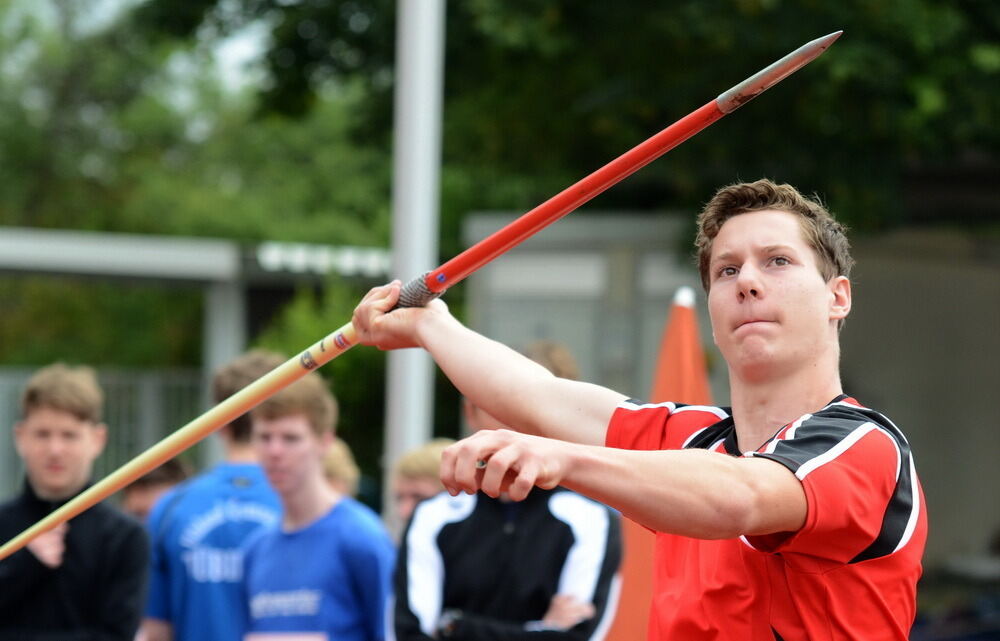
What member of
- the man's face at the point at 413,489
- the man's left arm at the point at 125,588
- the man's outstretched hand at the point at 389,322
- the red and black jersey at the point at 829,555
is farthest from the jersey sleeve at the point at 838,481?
the man's face at the point at 413,489

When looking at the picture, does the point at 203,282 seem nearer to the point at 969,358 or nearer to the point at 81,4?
the point at 969,358

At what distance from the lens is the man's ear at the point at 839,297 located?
2.40 meters

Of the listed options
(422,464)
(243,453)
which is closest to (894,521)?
(422,464)

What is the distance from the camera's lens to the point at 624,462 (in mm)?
1953

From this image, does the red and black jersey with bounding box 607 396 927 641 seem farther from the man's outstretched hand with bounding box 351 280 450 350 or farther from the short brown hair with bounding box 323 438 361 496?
the short brown hair with bounding box 323 438 361 496

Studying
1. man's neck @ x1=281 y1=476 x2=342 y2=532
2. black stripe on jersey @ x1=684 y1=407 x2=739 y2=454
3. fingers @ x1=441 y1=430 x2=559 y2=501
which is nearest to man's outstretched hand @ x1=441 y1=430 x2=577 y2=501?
fingers @ x1=441 y1=430 x2=559 y2=501

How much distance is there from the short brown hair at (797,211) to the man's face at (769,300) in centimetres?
2

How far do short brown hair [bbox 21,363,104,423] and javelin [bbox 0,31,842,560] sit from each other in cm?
138

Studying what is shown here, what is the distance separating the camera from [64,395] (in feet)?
14.6

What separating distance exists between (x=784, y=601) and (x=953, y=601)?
10843mm

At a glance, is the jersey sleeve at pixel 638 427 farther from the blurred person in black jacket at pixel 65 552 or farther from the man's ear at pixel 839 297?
the blurred person in black jacket at pixel 65 552

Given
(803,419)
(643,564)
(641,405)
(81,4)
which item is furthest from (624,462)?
(81,4)

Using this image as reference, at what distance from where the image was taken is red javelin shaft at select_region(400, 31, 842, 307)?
2.31 m

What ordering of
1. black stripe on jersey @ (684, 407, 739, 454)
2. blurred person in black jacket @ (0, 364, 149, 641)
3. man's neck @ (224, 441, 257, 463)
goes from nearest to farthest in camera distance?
black stripe on jersey @ (684, 407, 739, 454)
blurred person in black jacket @ (0, 364, 149, 641)
man's neck @ (224, 441, 257, 463)
